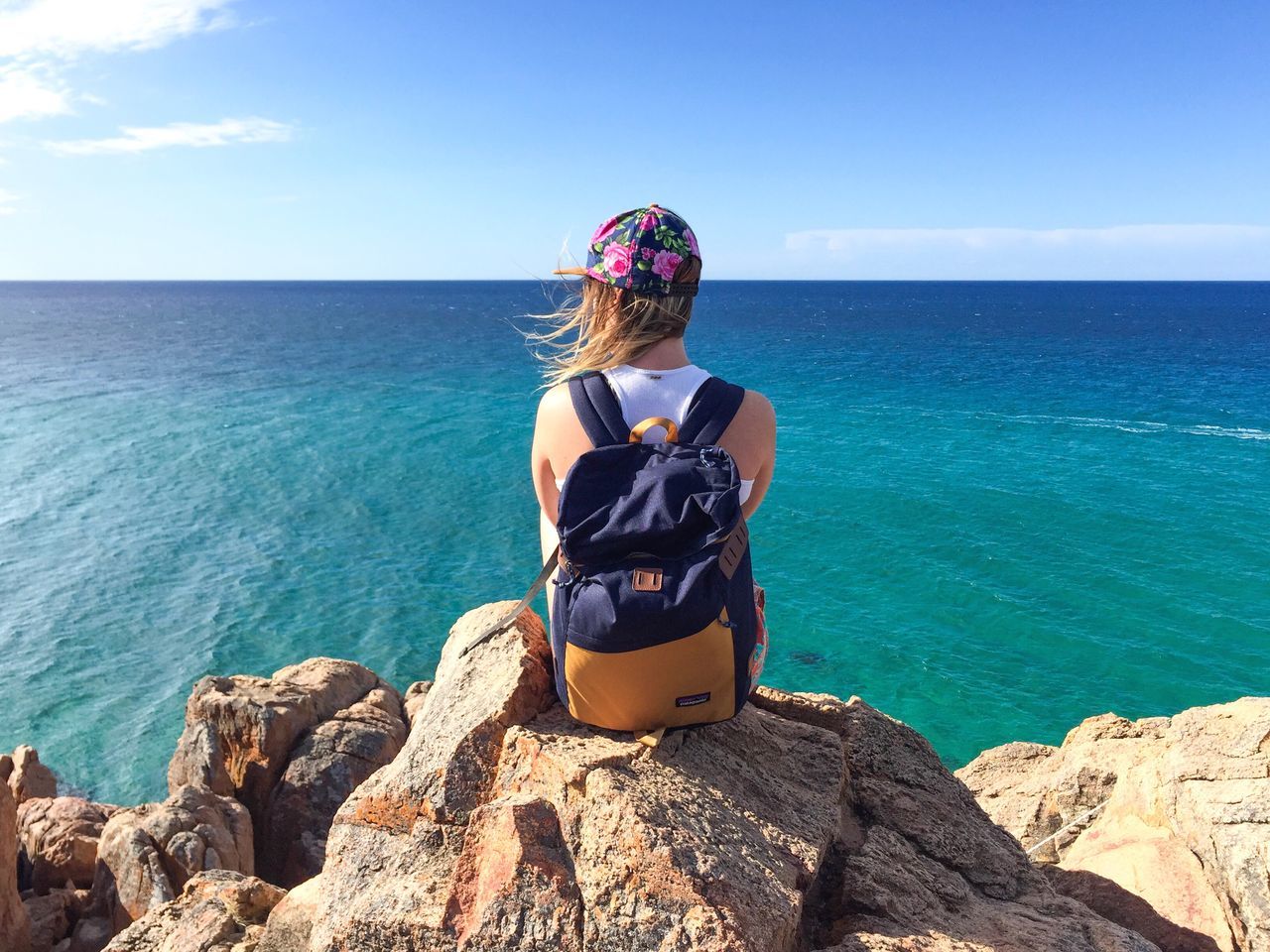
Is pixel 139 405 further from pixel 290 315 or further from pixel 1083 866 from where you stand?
pixel 290 315

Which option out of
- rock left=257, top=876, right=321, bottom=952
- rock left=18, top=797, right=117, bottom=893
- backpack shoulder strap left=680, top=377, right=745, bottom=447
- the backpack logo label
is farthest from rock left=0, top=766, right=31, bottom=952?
backpack shoulder strap left=680, top=377, right=745, bottom=447

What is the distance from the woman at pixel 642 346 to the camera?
3.47 meters

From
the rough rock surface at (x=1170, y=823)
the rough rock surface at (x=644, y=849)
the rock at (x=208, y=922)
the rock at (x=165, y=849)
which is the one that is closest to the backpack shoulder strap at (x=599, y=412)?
the rough rock surface at (x=644, y=849)

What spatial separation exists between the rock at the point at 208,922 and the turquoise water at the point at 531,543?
35.0ft

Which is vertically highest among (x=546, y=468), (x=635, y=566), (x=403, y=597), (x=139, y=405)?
(x=546, y=468)

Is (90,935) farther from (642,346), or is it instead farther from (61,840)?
(642,346)

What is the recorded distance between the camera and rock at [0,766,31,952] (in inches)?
279

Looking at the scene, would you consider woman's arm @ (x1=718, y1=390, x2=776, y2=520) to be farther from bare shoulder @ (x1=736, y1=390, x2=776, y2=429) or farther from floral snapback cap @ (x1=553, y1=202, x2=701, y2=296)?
floral snapback cap @ (x1=553, y1=202, x2=701, y2=296)

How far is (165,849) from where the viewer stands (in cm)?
795

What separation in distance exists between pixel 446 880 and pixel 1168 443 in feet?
123

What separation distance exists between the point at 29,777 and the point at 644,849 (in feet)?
41.6

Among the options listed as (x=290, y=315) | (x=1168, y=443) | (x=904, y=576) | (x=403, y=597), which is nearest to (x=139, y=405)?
(x=403, y=597)

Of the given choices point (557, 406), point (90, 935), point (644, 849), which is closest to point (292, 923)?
point (644, 849)

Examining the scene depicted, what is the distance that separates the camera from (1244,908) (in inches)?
160
